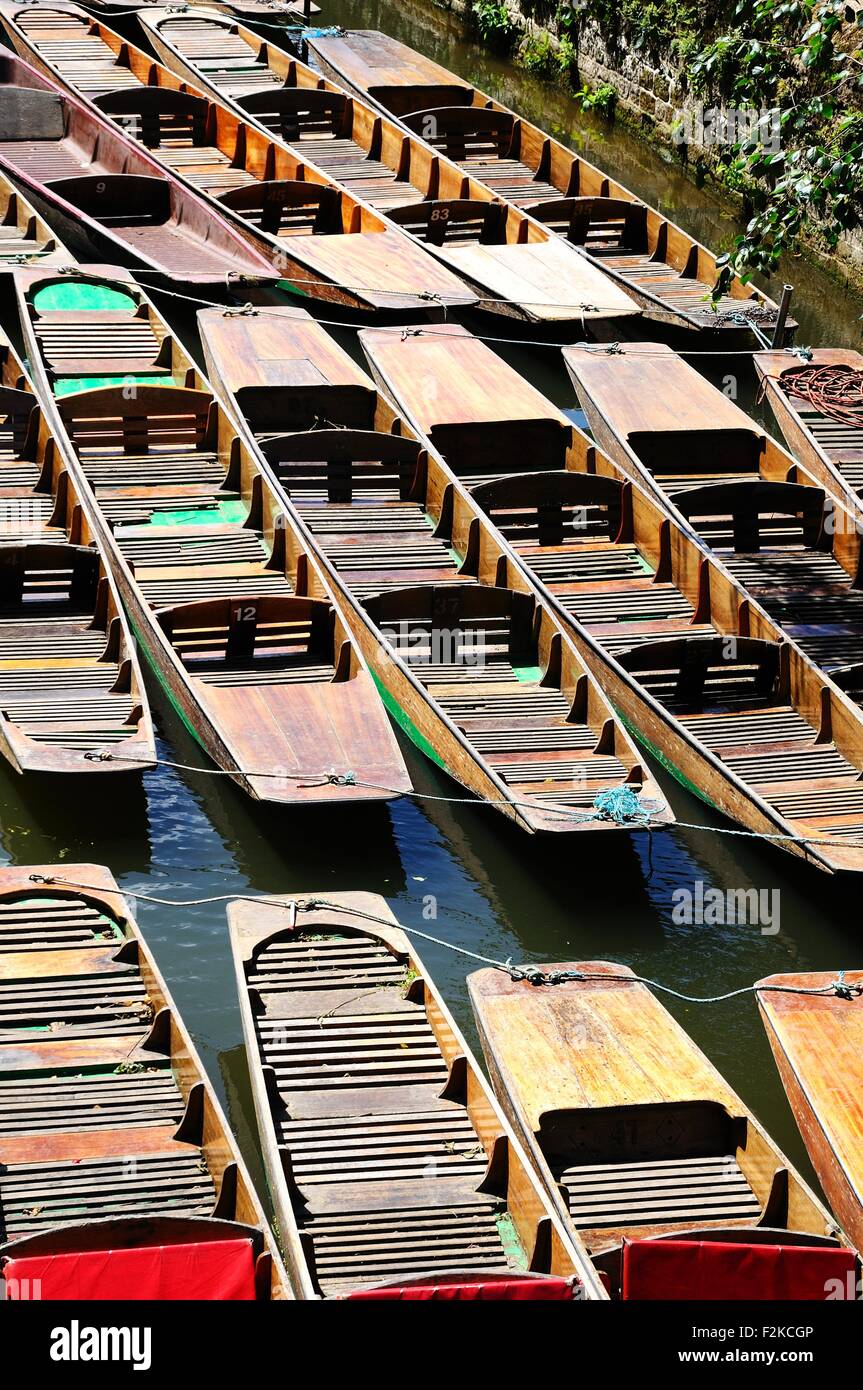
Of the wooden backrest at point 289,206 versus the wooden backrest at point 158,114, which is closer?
the wooden backrest at point 289,206

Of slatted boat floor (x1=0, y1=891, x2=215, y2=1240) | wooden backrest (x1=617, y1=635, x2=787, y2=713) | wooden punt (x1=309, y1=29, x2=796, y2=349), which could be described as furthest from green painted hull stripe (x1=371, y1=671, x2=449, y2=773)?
wooden punt (x1=309, y1=29, x2=796, y2=349)

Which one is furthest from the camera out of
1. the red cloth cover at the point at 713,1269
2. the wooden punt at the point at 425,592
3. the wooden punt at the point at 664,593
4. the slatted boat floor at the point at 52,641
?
the wooden punt at the point at 664,593

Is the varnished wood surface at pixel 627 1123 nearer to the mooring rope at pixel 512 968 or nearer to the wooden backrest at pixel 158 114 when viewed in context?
the mooring rope at pixel 512 968

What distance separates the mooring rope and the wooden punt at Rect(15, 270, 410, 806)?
84 centimetres

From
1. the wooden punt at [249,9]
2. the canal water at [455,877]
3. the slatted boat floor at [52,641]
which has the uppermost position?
the wooden punt at [249,9]

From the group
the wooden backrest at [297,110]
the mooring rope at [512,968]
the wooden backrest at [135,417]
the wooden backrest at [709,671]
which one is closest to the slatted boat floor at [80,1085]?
the mooring rope at [512,968]

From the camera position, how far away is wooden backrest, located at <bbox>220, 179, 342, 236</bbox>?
22578 mm

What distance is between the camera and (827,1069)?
10867 mm

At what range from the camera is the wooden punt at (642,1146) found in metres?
9.11

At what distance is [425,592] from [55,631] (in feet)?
9.55

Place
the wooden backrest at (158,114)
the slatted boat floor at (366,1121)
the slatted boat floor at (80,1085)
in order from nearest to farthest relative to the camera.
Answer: the slatted boat floor at (366,1121) < the slatted boat floor at (80,1085) < the wooden backrest at (158,114)

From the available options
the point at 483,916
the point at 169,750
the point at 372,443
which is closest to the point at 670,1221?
the point at 483,916

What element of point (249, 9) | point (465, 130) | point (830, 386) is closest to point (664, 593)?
point (830, 386)
